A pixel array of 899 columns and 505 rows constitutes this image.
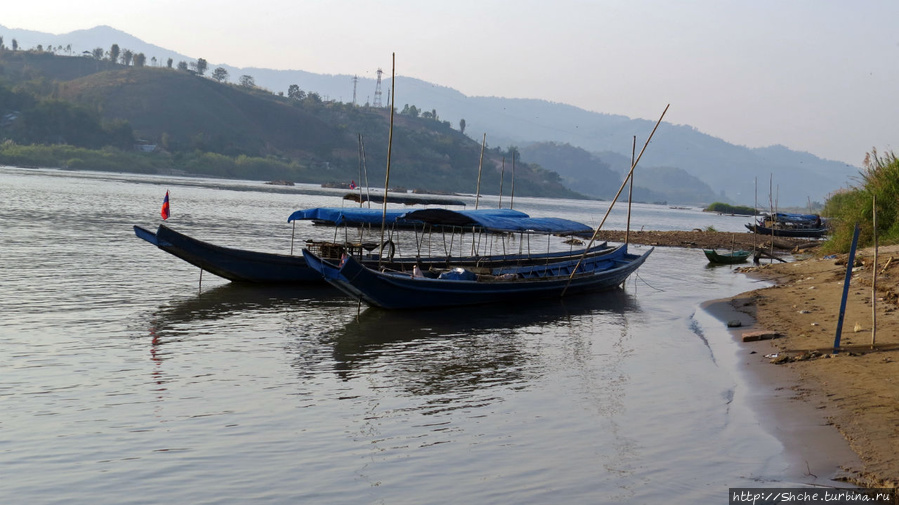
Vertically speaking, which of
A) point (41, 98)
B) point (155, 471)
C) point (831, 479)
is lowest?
point (155, 471)

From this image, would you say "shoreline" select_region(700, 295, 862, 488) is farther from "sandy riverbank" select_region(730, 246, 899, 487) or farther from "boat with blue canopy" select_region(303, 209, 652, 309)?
"boat with blue canopy" select_region(303, 209, 652, 309)

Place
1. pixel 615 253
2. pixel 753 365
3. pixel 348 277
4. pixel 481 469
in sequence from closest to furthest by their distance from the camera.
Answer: pixel 481 469
pixel 753 365
pixel 348 277
pixel 615 253

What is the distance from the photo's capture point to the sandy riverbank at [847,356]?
9.09 metres

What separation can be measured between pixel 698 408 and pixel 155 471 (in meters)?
7.43

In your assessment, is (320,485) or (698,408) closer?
(320,485)

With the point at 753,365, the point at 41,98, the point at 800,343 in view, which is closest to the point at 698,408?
the point at 753,365

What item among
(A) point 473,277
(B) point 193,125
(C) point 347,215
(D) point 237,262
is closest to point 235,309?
(D) point 237,262

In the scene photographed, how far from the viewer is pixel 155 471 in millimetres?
8594

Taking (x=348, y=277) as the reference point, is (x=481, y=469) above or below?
below

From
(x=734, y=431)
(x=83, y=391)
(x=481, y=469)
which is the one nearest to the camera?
(x=481, y=469)

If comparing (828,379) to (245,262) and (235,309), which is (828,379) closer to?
(235,309)

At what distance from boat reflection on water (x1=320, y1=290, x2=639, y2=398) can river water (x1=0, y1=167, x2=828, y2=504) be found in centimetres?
8

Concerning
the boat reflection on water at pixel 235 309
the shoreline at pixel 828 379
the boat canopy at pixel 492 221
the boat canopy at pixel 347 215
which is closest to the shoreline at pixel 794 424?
the shoreline at pixel 828 379

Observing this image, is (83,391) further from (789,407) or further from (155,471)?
(789,407)
